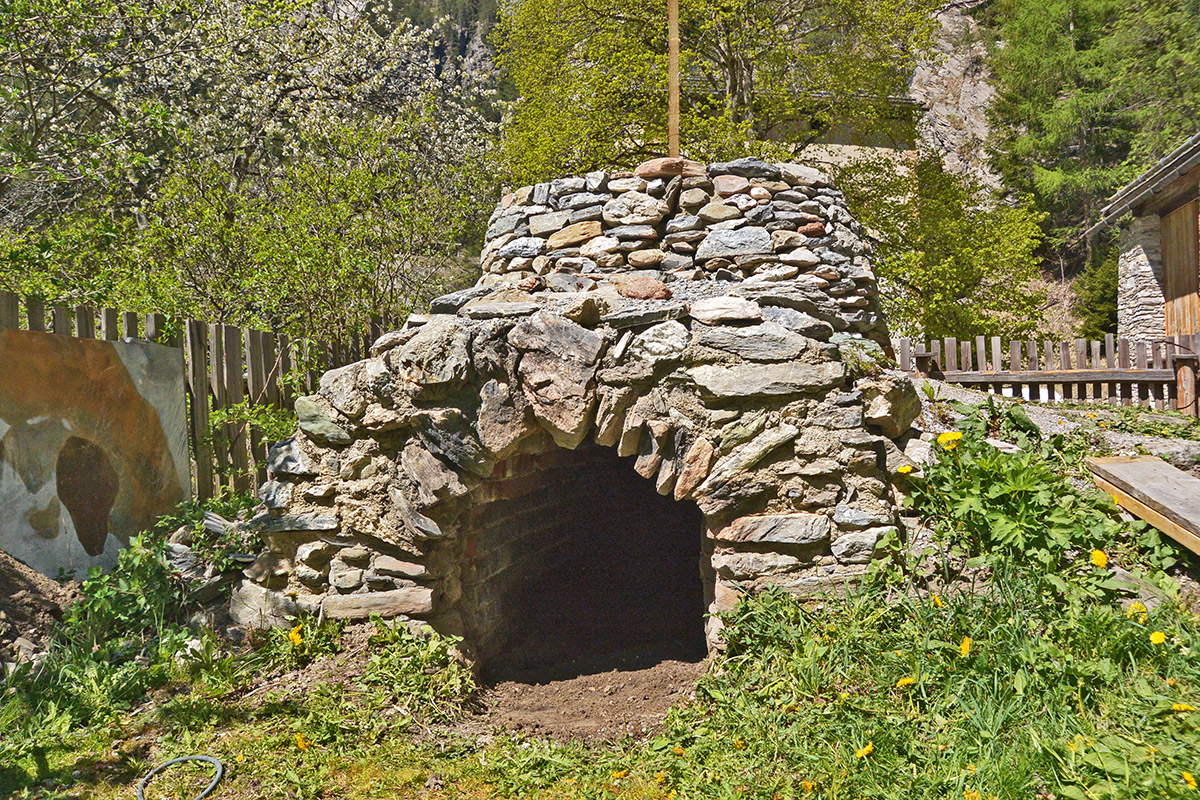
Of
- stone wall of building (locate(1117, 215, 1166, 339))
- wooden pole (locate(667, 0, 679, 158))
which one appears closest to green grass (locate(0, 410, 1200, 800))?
wooden pole (locate(667, 0, 679, 158))

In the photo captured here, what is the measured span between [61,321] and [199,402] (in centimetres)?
103

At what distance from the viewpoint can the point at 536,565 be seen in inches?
232

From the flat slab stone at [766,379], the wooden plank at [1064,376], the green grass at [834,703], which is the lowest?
the green grass at [834,703]

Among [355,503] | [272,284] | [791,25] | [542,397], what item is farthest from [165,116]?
[791,25]

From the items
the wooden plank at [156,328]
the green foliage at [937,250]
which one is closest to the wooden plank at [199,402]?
the wooden plank at [156,328]

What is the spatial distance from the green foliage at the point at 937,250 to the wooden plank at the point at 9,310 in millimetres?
10501

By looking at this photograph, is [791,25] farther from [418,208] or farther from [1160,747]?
[1160,747]

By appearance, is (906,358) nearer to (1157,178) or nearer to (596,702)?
(596,702)

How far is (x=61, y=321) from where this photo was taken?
4.55 metres

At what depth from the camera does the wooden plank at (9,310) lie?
4188mm

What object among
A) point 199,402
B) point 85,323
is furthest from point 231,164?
point 85,323

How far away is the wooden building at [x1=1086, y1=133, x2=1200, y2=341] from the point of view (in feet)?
40.2

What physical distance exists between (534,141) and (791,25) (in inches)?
183

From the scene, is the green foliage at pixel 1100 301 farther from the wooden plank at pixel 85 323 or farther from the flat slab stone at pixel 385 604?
the wooden plank at pixel 85 323
